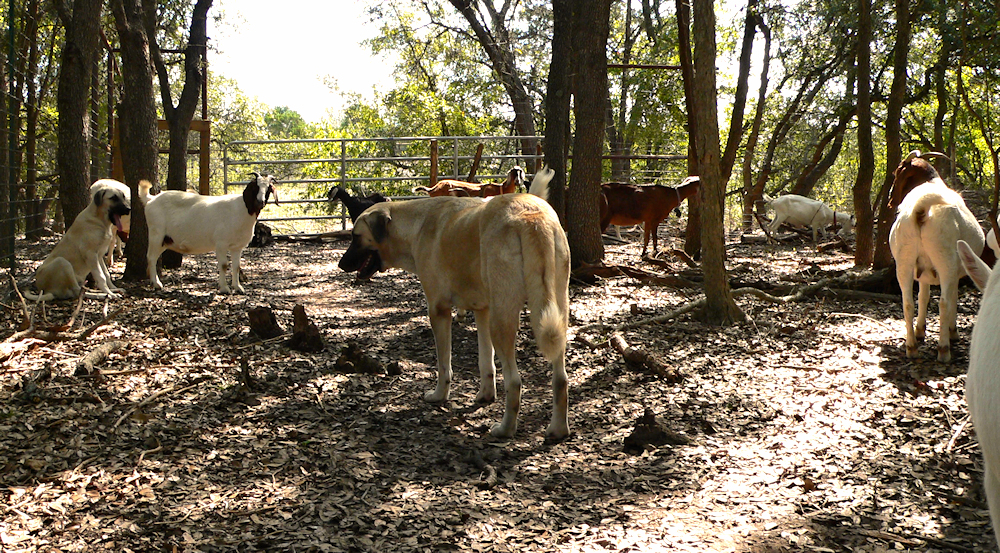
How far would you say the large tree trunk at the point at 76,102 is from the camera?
8.69 meters

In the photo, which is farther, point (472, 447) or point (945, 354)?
point (945, 354)

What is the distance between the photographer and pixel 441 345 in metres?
5.01

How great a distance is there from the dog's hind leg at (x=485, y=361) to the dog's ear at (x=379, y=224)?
0.95 m

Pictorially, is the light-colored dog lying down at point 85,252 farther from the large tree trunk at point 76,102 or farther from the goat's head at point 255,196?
the goat's head at point 255,196

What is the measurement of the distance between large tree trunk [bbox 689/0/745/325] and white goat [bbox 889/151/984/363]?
1.55 meters

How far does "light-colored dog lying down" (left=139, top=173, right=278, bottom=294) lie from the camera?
9.07 metres

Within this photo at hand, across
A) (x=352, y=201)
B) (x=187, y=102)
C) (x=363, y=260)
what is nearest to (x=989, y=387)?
(x=363, y=260)

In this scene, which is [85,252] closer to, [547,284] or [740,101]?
[547,284]

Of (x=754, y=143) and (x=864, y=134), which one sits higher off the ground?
(x=754, y=143)

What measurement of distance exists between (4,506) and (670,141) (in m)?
23.1

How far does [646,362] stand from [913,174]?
3599mm

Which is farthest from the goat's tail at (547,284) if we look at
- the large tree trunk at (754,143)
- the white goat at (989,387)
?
the large tree trunk at (754,143)

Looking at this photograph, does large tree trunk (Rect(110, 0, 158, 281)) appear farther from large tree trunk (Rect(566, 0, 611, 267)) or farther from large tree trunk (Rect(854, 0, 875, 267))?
large tree trunk (Rect(854, 0, 875, 267))

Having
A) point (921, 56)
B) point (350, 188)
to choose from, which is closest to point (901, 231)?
point (921, 56)
